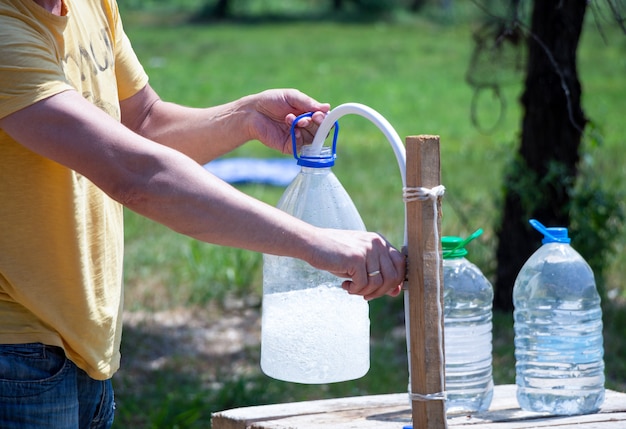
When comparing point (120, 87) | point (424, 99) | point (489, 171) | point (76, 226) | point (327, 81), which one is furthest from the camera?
point (327, 81)

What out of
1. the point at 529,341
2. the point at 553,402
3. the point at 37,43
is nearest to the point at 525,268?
the point at 529,341

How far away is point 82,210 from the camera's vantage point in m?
1.99

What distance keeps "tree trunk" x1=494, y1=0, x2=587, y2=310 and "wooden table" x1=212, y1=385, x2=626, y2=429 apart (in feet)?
8.15

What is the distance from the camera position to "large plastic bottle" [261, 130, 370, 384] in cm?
212

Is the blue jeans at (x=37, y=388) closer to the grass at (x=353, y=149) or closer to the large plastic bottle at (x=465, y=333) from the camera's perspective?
the large plastic bottle at (x=465, y=333)

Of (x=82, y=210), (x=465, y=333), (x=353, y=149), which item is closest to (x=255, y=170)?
(x=353, y=149)

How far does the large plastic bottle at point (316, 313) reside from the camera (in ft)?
6.95

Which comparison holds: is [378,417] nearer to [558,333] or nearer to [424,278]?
[558,333]

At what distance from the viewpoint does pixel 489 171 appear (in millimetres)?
8805

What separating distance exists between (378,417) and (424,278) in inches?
30.5

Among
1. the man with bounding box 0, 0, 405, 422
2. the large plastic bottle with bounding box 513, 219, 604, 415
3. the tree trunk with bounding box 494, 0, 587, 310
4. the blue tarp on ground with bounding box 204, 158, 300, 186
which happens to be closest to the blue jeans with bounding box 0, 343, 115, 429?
the man with bounding box 0, 0, 405, 422

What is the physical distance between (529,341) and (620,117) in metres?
9.36

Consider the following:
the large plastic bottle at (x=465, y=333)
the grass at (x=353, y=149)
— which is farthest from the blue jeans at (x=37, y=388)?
the grass at (x=353, y=149)

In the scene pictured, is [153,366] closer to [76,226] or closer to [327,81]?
[76,226]
